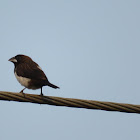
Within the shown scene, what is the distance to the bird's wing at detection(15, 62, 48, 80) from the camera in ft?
21.2

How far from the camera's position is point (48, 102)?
4066mm

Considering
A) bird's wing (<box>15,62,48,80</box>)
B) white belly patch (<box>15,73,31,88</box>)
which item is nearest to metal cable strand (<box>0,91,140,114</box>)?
bird's wing (<box>15,62,48,80</box>)

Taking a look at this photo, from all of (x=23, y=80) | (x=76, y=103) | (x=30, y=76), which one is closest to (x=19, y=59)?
(x=23, y=80)

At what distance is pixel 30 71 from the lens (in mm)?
6727

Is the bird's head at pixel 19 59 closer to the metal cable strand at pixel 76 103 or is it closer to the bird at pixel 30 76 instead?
the bird at pixel 30 76

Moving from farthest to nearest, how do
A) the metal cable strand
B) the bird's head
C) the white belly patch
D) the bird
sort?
1. the bird's head
2. the white belly patch
3. the bird
4. the metal cable strand

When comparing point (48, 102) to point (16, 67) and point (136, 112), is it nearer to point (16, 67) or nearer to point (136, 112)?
point (136, 112)

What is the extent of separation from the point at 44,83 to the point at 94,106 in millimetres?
2509

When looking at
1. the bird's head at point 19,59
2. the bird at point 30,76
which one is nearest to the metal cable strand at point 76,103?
the bird at point 30,76

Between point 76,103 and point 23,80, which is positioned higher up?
point 23,80

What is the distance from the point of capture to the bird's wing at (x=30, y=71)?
21.2ft

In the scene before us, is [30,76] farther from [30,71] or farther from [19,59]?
[19,59]

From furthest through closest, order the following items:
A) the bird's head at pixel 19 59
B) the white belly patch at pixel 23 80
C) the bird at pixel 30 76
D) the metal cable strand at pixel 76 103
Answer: the bird's head at pixel 19 59 → the white belly patch at pixel 23 80 → the bird at pixel 30 76 → the metal cable strand at pixel 76 103

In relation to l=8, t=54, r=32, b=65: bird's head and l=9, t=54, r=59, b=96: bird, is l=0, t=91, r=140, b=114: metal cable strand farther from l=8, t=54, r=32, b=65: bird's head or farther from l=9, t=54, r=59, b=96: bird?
l=8, t=54, r=32, b=65: bird's head
